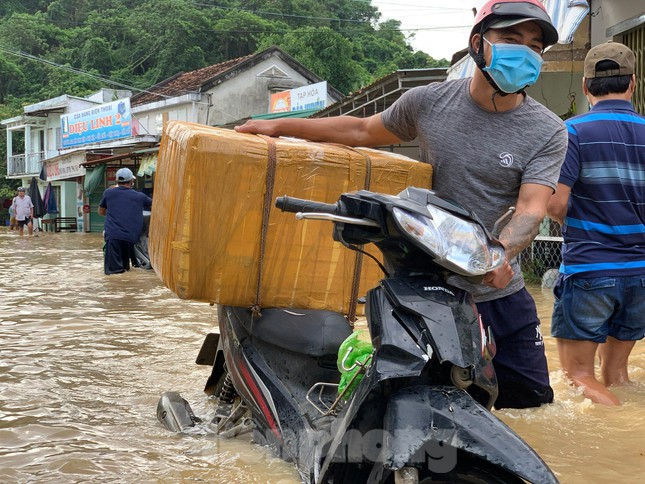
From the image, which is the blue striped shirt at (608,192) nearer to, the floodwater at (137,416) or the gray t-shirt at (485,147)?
the floodwater at (137,416)

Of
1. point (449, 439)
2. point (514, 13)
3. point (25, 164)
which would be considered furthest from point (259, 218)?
point (25, 164)

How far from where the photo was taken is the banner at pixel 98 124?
27344 mm

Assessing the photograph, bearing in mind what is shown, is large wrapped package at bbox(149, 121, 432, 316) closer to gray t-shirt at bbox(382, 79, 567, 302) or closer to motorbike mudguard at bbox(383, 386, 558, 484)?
gray t-shirt at bbox(382, 79, 567, 302)

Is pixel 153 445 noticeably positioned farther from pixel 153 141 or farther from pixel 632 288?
pixel 153 141

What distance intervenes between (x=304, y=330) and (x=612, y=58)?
2061mm

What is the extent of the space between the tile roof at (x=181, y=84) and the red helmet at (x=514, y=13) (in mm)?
28229

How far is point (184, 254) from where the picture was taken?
2.67m

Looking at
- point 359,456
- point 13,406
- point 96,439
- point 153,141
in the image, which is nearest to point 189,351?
point 13,406

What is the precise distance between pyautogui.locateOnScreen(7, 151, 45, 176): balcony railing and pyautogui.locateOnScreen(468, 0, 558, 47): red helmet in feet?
127

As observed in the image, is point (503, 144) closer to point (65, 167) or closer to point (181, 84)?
point (65, 167)

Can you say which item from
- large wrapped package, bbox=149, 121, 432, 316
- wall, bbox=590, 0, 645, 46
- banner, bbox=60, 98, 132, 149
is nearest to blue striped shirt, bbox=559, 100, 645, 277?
large wrapped package, bbox=149, 121, 432, 316

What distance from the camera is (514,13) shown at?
2439 mm

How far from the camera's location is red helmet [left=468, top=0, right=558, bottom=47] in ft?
8.00

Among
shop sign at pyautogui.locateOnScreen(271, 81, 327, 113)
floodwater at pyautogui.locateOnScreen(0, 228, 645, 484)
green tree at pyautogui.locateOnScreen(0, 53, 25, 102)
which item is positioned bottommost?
floodwater at pyautogui.locateOnScreen(0, 228, 645, 484)
